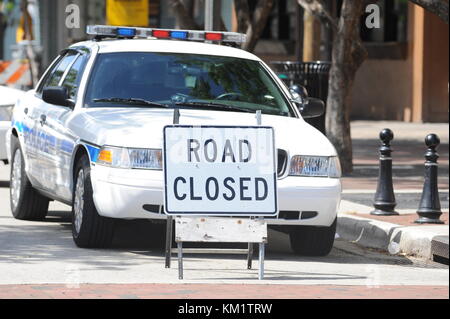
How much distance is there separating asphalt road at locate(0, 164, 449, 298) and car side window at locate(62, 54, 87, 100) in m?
1.30

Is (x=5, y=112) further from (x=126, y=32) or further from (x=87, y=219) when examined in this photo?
(x=87, y=219)

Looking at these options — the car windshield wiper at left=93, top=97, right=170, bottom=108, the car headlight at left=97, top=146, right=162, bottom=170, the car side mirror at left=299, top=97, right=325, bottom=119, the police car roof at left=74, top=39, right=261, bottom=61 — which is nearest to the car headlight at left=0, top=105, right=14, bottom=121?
the police car roof at left=74, top=39, right=261, bottom=61

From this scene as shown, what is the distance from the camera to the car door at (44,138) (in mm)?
11961

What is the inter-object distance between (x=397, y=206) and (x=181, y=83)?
4053 mm

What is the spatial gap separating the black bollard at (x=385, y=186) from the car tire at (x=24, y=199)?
3.40m

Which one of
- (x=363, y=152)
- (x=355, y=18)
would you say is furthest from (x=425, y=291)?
(x=363, y=152)

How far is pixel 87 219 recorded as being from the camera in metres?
10.7

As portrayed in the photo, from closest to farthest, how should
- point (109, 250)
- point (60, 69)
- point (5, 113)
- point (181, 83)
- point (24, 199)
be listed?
point (109, 250), point (181, 83), point (60, 69), point (24, 199), point (5, 113)

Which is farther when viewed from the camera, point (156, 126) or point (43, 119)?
point (43, 119)

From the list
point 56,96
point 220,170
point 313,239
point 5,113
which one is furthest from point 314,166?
point 5,113

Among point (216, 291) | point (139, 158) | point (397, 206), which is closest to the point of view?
point (216, 291)

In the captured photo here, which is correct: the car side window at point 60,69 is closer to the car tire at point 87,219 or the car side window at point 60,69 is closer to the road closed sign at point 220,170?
the car tire at point 87,219

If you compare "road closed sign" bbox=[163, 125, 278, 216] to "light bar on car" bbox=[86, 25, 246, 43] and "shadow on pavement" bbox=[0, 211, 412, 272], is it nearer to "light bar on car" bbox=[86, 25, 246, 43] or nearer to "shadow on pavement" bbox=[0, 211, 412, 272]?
"shadow on pavement" bbox=[0, 211, 412, 272]
